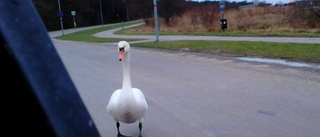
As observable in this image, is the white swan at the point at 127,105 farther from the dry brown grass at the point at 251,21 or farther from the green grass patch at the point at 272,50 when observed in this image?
the dry brown grass at the point at 251,21

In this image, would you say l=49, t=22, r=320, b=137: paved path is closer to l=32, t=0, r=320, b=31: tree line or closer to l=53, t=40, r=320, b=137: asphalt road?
l=53, t=40, r=320, b=137: asphalt road

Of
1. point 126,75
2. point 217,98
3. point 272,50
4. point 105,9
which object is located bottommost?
point 217,98

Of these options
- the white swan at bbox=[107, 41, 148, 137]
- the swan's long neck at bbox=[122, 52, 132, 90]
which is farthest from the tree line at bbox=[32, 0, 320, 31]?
the white swan at bbox=[107, 41, 148, 137]

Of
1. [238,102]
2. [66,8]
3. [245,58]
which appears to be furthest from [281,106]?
[66,8]

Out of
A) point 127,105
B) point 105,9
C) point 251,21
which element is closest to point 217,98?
point 127,105

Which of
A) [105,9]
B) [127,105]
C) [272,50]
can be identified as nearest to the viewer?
[127,105]

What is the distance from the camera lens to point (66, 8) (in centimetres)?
7812

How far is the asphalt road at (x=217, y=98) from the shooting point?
5266 mm

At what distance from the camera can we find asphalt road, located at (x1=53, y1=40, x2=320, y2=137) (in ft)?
17.3

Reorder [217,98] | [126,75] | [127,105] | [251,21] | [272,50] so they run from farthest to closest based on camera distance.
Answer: [251,21]
[272,50]
[217,98]
[126,75]
[127,105]

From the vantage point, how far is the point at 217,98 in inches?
284

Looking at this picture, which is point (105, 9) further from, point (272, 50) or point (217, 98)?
point (217, 98)

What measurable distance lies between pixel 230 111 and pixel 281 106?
89cm

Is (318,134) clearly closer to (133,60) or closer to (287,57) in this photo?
(287,57)
